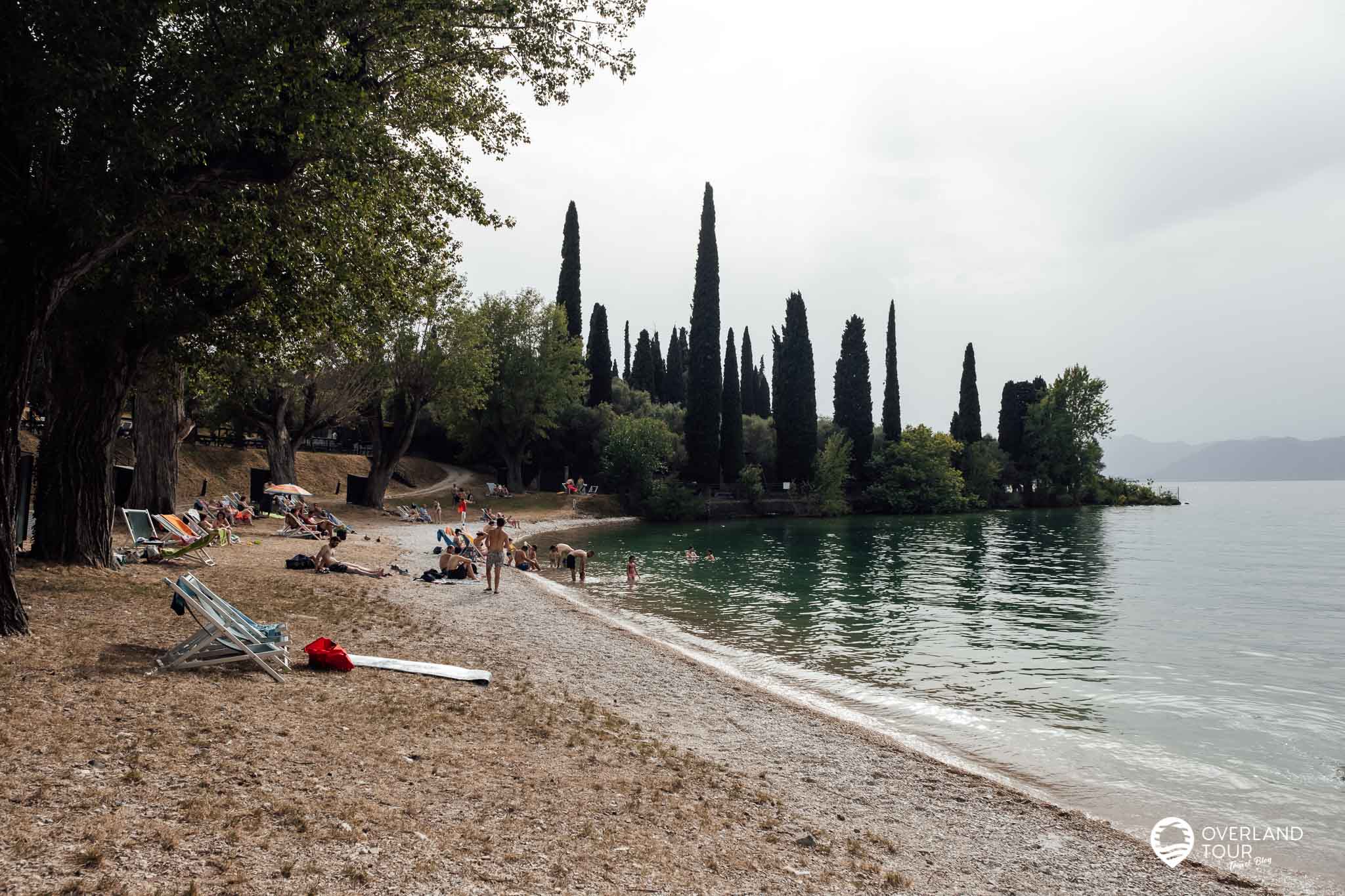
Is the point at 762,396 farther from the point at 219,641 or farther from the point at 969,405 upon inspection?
the point at 219,641

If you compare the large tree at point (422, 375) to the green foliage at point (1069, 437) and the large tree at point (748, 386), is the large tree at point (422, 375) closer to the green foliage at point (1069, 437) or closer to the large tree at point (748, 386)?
the large tree at point (748, 386)

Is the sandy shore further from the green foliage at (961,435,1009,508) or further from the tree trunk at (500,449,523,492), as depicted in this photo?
the green foliage at (961,435,1009,508)

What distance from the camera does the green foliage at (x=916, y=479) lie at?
66.7 meters

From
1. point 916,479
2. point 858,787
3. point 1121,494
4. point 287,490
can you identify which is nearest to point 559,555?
point 287,490

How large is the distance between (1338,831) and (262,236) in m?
14.6

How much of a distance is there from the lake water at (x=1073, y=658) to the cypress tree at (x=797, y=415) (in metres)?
25.3

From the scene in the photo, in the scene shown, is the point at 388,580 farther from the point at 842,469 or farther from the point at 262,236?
the point at 842,469

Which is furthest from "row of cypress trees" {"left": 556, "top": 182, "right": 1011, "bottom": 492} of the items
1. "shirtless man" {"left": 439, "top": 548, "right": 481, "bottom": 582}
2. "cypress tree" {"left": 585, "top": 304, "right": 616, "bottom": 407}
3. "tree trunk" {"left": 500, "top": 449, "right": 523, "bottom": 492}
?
"shirtless man" {"left": 439, "top": 548, "right": 481, "bottom": 582}

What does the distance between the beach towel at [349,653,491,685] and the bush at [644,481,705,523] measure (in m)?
44.3

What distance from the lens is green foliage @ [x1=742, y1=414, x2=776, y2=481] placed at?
6525 cm

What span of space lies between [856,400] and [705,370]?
689 inches

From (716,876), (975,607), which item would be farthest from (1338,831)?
(975,607)

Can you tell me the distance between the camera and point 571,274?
61.6 m

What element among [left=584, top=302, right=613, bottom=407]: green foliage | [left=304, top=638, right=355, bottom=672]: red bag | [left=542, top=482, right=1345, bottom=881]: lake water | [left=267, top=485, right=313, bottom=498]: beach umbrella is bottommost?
[left=542, top=482, right=1345, bottom=881]: lake water
